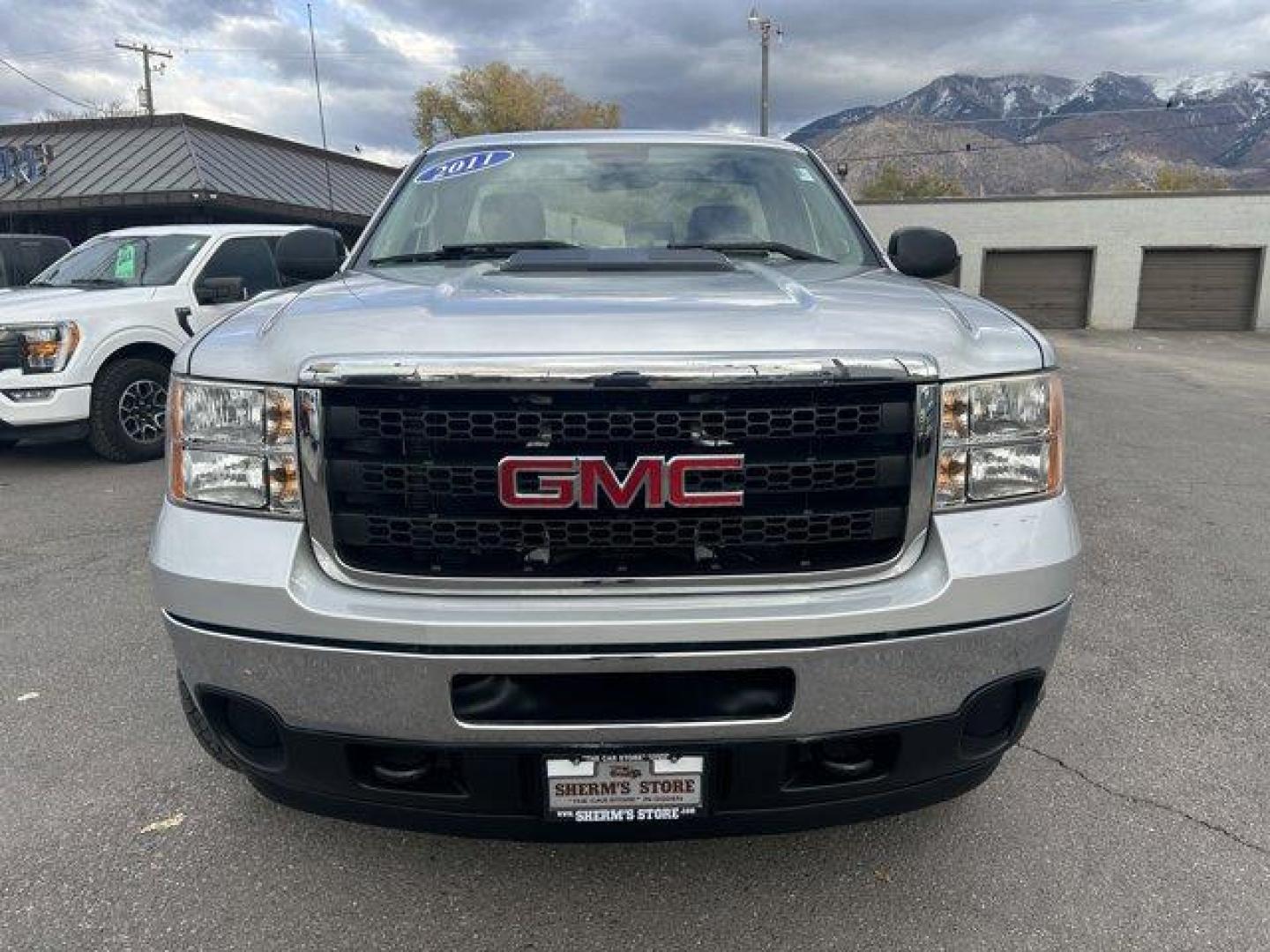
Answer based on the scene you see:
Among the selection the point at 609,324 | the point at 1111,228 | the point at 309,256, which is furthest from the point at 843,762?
the point at 1111,228

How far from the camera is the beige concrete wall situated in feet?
84.7

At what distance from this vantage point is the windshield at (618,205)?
3135mm

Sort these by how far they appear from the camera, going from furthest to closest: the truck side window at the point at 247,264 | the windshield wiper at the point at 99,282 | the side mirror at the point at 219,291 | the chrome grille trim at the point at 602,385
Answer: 1. the truck side window at the point at 247,264
2. the windshield wiper at the point at 99,282
3. the side mirror at the point at 219,291
4. the chrome grille trim at the point at 602,385

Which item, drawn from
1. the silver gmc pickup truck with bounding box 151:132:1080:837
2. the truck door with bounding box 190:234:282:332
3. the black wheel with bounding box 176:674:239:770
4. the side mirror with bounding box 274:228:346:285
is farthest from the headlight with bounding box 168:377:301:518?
the truck door with bounding box 190:234:282:332

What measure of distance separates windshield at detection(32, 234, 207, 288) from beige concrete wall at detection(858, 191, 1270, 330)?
822 inches

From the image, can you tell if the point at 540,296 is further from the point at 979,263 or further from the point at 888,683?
the point at 979,263

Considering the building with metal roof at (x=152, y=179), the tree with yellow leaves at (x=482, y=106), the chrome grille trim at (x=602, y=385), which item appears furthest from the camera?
the tree with yellow leaves at (x=482, y=106)

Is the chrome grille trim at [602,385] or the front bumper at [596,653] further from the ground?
the chrome grille trim at [602,385]

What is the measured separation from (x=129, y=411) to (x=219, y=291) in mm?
1182

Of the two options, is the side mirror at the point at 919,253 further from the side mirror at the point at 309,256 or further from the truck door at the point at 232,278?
the truck door at the point at 232,278

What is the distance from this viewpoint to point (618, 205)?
3.29 m

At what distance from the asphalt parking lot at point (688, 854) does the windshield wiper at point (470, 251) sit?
1694 mm

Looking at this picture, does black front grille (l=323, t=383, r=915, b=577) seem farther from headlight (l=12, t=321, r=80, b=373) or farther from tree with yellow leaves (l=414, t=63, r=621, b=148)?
tree with yellow leaves (l=414, t=63, r=621, b=148)

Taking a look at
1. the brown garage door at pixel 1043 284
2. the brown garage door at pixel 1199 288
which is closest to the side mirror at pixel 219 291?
the brown garage door at pixel 1043 284
